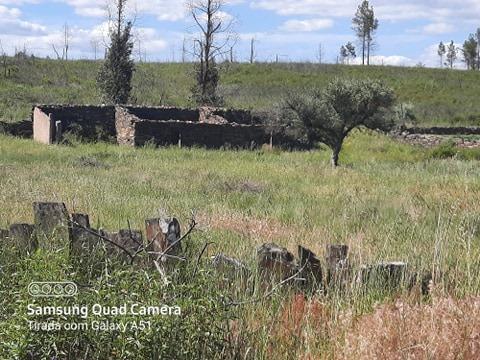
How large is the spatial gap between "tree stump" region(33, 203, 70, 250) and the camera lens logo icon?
1033mm

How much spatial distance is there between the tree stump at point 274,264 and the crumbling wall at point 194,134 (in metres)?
19.7

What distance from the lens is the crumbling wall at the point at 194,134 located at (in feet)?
82.2

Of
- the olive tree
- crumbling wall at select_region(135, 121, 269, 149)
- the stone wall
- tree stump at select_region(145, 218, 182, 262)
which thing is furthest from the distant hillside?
tree stump at select_region(145, 218, 182, 262)

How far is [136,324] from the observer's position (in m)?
3.77

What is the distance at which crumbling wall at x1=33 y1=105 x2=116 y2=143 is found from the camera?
86.7ft

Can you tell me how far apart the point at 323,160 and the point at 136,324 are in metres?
19.7

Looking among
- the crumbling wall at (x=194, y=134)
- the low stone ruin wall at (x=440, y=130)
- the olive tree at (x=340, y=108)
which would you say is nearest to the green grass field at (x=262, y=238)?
the crumbling wall at (x=194, y=134)

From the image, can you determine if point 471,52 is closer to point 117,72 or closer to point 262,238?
point 117,72

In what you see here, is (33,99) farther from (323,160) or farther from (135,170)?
(135,170)

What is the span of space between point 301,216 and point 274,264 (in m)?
4.83

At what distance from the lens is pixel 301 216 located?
9.82 metres

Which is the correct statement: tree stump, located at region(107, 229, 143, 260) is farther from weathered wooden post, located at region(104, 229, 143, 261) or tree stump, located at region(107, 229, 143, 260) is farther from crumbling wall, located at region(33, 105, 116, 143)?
crumbling wall, located at region(33, 105, 116, 143)

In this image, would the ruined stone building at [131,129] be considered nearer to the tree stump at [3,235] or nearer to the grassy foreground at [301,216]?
the grassy foreground at [301,216]

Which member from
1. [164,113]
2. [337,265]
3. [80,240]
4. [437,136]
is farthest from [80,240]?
[437,136]
